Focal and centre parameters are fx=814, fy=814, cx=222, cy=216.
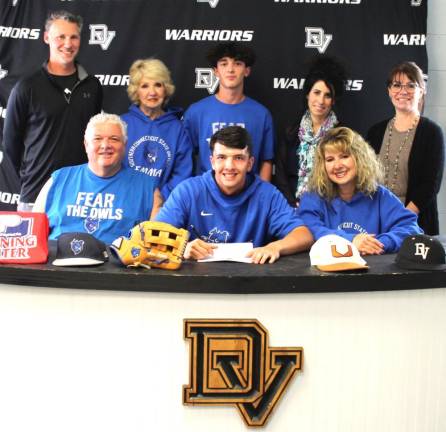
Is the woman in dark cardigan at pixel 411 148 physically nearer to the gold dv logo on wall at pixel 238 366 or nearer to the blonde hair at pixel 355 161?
the blonde hair at pixel 355 161

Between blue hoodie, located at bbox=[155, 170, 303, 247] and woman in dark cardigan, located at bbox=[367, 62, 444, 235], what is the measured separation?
1.25 meters

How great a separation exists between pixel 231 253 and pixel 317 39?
2548mm

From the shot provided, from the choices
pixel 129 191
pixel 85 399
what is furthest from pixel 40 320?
pixel 129 191

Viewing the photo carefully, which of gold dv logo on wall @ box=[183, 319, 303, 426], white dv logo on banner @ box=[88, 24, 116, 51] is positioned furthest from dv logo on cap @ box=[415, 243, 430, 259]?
white dv logo on banner @ box=[88, 24, 116, 51]

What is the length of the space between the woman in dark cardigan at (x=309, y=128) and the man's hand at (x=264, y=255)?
4.89 ft

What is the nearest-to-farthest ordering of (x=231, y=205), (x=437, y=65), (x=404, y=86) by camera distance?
1. (x=231, y=205)
2. (x=404, y=86)
3. (x=437, y=65)

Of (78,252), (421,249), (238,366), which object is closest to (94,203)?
(78,252)

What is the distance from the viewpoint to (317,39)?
5.02 metres

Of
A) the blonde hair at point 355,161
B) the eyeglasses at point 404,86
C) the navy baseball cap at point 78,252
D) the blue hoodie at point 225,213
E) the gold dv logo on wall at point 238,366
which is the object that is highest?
the eyeglasses at point 404,86

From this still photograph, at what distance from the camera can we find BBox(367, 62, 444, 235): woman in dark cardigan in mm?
4324

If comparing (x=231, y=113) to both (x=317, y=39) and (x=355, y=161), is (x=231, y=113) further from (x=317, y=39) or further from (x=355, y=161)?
(x=355, y=161)

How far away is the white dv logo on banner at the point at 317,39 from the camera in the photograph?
5016 millimetres

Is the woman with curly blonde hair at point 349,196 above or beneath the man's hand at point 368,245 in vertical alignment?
above

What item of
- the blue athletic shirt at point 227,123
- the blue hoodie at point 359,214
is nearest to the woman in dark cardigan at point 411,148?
the blue athletic shirt at point 227,123
